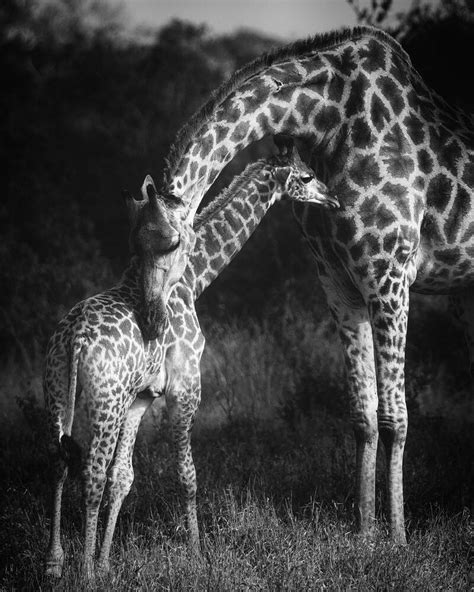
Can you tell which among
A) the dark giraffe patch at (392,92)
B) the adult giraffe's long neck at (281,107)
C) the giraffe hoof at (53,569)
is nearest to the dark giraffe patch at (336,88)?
the adult giraffe's long neck at (281,107)

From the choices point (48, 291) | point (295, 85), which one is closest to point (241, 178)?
point (295, 85)

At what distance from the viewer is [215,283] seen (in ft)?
37.6

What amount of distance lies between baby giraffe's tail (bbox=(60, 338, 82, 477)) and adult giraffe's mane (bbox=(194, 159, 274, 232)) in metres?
1.57

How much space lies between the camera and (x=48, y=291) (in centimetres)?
1095

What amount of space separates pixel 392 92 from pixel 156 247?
199 cm

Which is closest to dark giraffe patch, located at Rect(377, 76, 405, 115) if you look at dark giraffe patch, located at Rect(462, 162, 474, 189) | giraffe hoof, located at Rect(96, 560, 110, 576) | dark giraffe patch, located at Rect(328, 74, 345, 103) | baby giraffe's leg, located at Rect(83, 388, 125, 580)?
dark giraffe patch, located at Rect(328, 74, 345, 103)

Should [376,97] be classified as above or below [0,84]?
below

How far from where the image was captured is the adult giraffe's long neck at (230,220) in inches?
224

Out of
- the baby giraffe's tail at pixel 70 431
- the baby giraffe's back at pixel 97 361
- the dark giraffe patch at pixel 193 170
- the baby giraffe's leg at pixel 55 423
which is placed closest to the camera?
the baby giraffe's tail at pixel 70 431

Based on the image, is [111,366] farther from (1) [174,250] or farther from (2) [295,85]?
(2) [295,85]

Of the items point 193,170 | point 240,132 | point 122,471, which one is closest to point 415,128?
point 240,132

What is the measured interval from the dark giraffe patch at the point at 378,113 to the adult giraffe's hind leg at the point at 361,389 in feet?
3.74

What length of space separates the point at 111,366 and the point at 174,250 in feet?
2.45

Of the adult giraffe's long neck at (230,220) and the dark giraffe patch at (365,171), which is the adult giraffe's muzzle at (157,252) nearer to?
the adult giraffe's long neck at (230,220)
